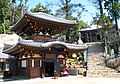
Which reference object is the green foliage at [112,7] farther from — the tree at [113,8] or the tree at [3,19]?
the tree at [3,19]

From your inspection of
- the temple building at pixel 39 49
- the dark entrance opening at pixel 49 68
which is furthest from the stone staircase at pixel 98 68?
the dark entrance opening at pixel 49 68

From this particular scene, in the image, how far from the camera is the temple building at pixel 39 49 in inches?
723

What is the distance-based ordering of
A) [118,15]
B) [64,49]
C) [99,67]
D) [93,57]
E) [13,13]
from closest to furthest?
[64,49]
[99,67]
[93,57]
[118,15]
[13,13]

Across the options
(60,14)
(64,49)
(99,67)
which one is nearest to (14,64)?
(64,49)

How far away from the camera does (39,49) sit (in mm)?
18281

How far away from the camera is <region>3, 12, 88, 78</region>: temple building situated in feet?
60.3

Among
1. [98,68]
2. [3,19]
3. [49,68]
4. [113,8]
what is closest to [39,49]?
[49,68]

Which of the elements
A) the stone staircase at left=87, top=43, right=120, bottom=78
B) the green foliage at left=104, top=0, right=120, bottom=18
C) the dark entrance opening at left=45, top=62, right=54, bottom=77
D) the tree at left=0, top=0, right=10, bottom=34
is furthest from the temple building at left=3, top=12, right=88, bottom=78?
the tree at left=0, top=0, right=10, bottom=34

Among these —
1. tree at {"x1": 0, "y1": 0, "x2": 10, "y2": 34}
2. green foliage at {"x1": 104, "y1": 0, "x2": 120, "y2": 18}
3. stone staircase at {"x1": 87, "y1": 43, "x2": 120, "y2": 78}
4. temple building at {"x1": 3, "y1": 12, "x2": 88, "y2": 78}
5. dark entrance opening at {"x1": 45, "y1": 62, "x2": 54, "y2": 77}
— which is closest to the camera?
temple building at {"x1": 3, "y1": 12, "x2": 88, "y2": 78}

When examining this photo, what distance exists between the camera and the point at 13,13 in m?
46.7

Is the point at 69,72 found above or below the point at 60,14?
below

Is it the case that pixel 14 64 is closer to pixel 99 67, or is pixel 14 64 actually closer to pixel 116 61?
pixel 99 67

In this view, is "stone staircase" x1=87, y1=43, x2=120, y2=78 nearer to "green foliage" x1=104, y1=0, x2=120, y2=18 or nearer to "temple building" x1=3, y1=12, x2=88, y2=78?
"temple building" x1=3, y1=12, x2=88, y2=78

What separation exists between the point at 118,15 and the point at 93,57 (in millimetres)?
8668
